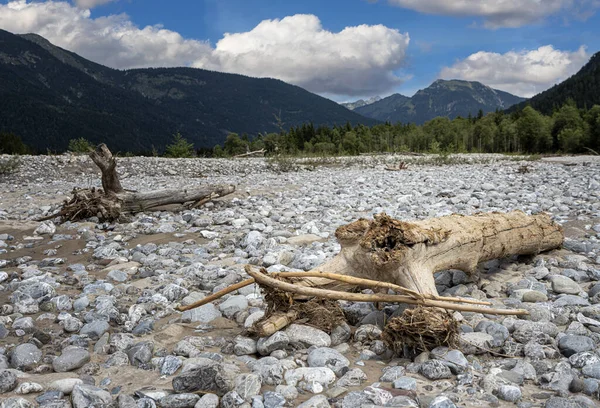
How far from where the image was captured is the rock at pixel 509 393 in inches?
94.0

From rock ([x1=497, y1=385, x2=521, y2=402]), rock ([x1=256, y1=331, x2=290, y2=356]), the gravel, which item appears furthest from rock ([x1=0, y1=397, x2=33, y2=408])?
rock ([x1=497, y1=385, x2=521, y2=402])

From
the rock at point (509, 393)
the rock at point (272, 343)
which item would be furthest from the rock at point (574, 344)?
the rock at point (272, 343)

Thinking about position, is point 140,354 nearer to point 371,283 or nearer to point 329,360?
point 329,360

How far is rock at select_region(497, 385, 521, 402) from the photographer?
94.0 inches

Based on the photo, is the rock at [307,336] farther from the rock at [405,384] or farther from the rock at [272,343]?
the rock at [405,384]

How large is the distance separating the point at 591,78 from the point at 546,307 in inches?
6612

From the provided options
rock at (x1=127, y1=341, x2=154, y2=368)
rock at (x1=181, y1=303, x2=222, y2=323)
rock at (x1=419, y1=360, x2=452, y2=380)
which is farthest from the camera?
rock at (x1=181, y1=303, x2=222, y2=323)

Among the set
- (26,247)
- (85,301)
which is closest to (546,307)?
(85,301)

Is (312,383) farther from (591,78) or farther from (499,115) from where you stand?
(591,78)

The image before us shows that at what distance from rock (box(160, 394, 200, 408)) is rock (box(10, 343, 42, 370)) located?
1.16 m

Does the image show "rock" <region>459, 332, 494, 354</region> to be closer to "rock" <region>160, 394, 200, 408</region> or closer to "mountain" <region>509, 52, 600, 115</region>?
"rock" <region>160, 394, 200, 408</region>

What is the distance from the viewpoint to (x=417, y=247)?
359 cm

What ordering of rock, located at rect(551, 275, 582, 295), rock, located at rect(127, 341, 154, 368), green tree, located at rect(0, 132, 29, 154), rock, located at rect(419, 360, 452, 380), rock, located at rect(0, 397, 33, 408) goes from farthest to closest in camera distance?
green tree, located at rect(0, 132, 29, 154) → rock, located at rect(551, 275, 582, 295) → rock, located at rect(127, 341, 154, 368) → rock, located at rect(419, 360, 452, 380) → rock, located at rect(0, 397, 33, 408)

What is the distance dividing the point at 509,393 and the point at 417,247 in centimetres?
139
